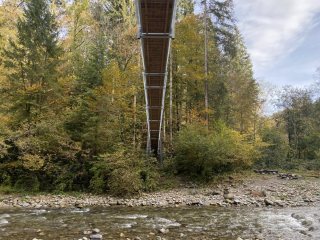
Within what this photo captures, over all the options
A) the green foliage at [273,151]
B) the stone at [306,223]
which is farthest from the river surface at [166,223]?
the green foliage at [273,151]

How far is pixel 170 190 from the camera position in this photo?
1717 cm

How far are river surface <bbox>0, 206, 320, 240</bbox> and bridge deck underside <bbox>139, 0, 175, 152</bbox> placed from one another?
5169 millimetres

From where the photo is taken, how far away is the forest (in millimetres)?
17344

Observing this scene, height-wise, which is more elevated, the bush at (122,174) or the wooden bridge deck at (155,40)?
the wooden bridge deck at (155,40)

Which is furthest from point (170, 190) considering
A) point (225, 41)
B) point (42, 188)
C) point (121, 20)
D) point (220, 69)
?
point (121, 20)

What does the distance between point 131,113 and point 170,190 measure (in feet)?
19.5

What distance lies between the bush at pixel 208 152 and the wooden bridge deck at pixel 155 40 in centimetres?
245

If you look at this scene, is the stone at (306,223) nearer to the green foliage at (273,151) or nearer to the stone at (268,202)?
the stone at (268,202)

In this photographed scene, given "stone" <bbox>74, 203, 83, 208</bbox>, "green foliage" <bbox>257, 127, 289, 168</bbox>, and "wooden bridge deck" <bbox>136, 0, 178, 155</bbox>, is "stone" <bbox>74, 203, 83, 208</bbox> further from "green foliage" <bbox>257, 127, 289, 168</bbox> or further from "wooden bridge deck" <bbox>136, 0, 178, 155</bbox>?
"green foliage" <bbox>257, 127, 289, 168</bbox>

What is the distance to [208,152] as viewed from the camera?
1742cm

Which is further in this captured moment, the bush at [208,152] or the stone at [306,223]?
the bush at [208,152]

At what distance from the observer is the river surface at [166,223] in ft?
28.4

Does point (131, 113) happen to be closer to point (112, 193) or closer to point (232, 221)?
point (112, 193)

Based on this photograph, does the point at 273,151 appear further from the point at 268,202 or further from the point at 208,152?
the point at 268,202
